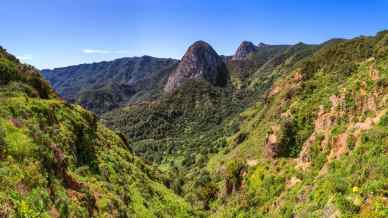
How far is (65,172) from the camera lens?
65.1 feet

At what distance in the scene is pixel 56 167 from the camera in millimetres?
19344

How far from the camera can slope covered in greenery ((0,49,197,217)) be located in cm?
1551

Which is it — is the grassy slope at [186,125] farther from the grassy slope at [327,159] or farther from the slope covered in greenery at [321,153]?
the grassy slope at [327,159]

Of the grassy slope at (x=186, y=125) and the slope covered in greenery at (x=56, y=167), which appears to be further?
the grassy slope at (x=186, y=125)

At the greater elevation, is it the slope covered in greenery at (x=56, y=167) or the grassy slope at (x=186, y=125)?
the slope covered in greenery at (x=56, y=167)

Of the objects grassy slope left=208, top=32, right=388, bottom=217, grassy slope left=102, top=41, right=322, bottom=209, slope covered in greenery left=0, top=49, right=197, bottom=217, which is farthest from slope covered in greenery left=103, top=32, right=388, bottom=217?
slope covered in greenery left=0, top=49, right=197, bottom=217

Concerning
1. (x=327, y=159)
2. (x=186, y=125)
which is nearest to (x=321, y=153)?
(x=327, y=159)

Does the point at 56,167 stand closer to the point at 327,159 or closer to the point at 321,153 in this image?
the point at 327,159

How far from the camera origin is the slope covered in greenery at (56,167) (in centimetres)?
1551

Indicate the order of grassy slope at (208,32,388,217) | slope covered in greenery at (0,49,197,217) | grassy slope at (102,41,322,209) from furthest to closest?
grassy slope at (102,41,322,209) → grassy slope at (208,32,388,217) → slope covered in greenery at (0,49,197,217)

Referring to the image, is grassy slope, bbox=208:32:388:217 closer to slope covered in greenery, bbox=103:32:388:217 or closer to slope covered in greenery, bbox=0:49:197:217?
slope covered in greenery, bbox=103:32:388:217

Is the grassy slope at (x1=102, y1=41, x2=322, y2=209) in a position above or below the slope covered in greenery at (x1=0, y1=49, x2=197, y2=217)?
below

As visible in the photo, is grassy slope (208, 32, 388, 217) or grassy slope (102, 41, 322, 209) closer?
grassy slope (208, 32, 388, 217)

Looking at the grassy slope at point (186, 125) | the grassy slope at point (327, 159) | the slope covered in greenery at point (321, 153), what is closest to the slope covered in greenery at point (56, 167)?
the grassy slope at point (327, 159)
